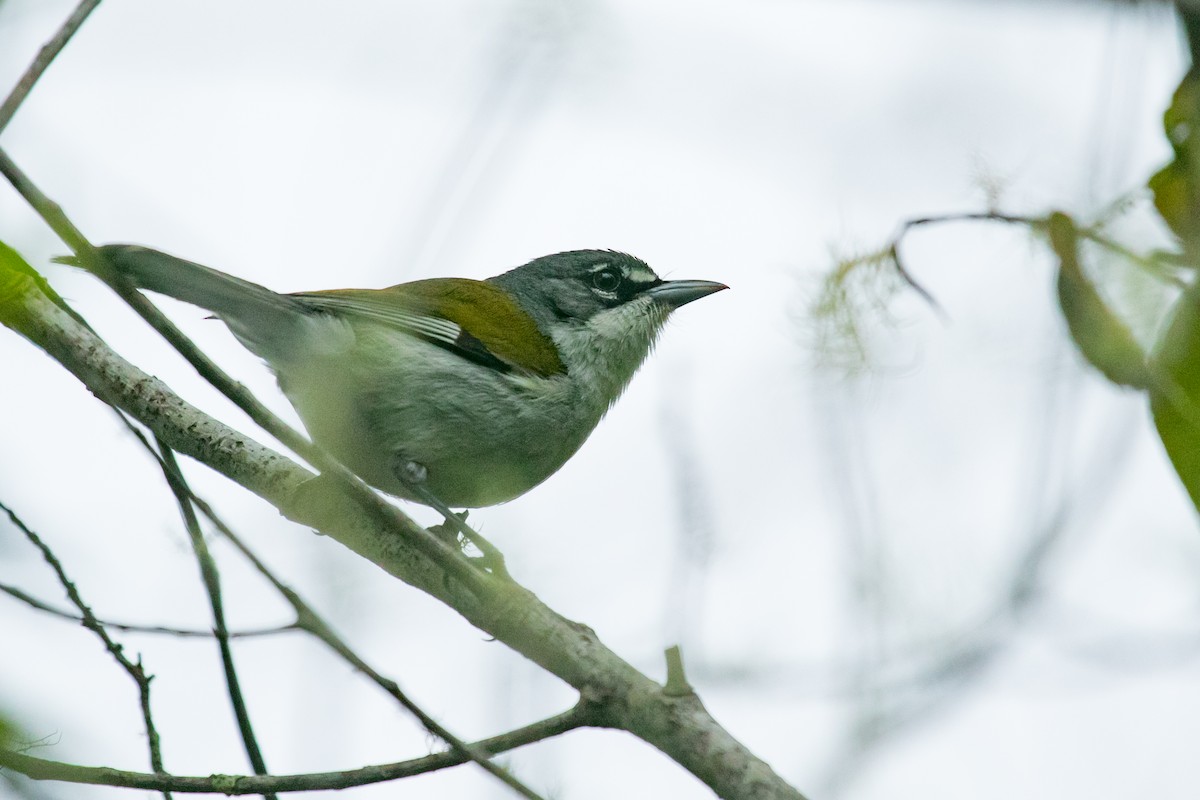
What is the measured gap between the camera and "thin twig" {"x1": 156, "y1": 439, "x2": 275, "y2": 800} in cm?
333

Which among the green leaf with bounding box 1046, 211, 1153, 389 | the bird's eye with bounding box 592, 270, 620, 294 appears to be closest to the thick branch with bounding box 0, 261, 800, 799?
the green leaf with bounding box 1046, 211, 1153, 389

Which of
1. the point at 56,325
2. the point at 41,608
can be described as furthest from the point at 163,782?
the point at 56,325

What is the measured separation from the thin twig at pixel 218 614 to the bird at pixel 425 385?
3.53 feet

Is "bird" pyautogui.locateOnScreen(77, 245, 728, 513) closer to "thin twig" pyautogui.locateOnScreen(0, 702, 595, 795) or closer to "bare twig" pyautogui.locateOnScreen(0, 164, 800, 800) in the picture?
"bare twig" pyautogui.locateOnScreen(0, 164, 800, 800)

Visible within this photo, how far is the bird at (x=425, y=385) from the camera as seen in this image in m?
4.71

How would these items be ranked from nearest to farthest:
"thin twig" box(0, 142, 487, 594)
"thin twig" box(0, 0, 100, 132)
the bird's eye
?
"thin twig" box(0, 142, 487, 594) < "thin twig" box(0, 0, 100, 132) < the bird's eye

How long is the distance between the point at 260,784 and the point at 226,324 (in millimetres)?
2315

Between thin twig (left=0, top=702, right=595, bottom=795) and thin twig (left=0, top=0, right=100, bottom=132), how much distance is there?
1.65m

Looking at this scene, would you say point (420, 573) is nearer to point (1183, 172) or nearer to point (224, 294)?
point (224, 294)

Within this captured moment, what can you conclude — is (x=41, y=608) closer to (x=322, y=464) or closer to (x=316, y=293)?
(x=322, y=464)

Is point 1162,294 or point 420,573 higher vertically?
point 1162,294

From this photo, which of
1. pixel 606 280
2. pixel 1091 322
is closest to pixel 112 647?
pixel 1091 322

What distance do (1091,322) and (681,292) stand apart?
12.8ft

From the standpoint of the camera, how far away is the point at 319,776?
2791 millimetres
